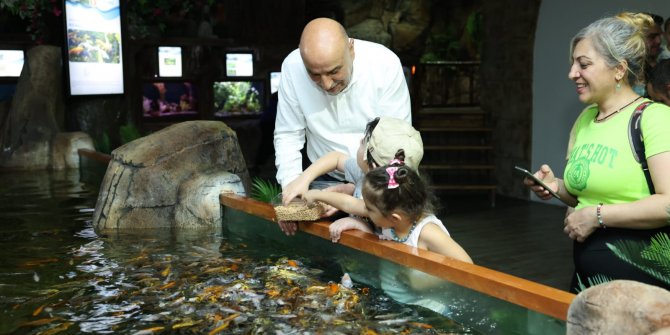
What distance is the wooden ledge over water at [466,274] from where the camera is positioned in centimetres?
221

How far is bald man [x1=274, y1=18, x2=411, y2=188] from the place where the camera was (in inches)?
139

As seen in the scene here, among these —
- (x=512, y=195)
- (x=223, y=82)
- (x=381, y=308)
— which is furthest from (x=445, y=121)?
(x=381, y=308)

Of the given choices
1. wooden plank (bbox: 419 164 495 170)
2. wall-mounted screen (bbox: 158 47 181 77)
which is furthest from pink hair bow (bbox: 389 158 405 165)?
wall-mounted screen (bbox: 158 47 181 77)

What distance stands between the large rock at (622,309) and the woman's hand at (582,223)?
2.97 feet

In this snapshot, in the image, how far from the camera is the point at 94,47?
447 inches

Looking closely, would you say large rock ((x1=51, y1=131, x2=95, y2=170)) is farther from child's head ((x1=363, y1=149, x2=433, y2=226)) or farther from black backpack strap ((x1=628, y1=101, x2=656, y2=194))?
black backpack strap ((x1=628, y1=101, x2=656, y2=194))

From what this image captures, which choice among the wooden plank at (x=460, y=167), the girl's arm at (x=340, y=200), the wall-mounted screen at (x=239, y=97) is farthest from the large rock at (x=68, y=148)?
the girl's arm at (x=340, y=200)

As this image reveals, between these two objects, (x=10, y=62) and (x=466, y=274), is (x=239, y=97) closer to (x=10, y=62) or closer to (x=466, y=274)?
(x=10, y=62)

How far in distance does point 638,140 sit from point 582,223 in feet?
1.13

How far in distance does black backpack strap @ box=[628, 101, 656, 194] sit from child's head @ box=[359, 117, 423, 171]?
939 millimetres

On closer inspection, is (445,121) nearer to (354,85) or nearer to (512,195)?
(512,195)

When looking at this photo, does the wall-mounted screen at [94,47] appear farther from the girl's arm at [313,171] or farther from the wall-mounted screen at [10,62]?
the girl's arm at [313,171]

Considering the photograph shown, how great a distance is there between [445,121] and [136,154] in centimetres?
611

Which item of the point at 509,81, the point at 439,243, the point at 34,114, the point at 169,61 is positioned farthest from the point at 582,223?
the point at 169,61
